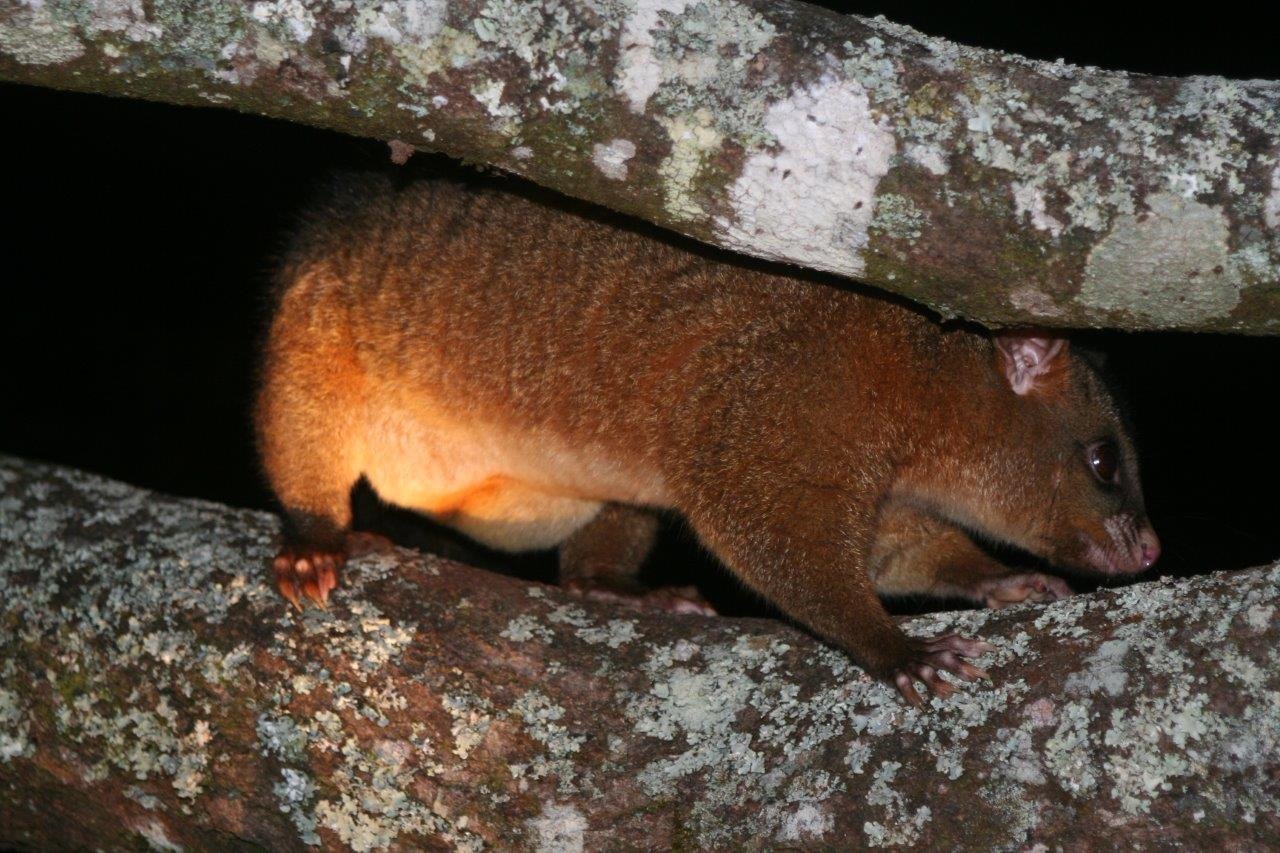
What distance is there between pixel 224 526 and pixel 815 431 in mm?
1972

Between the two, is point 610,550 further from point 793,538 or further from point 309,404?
point 793,538

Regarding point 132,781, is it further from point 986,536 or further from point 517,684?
point 986,536

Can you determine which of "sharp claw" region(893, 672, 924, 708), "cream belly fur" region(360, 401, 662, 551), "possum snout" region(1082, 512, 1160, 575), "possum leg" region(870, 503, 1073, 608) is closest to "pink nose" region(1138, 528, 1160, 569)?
"possum snout" region(1082, 512, 1160, 575)

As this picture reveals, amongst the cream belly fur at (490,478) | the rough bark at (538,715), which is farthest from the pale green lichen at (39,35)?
the cream belly fur at (490,478)

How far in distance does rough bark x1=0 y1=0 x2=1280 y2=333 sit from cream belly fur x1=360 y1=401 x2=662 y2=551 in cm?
211

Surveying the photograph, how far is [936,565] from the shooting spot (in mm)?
5316

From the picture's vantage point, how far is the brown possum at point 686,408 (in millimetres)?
4301

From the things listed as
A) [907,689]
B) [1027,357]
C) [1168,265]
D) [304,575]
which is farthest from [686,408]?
[1168,265]

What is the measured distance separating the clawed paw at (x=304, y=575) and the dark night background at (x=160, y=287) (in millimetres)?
2732

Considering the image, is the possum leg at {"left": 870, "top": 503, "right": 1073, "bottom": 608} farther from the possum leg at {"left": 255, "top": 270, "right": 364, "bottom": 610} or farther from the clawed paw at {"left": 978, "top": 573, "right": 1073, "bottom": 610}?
the possum leg at {"left": 255, "top": 270, "right": 364, "bottom": 610}

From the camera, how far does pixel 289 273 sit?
5246 mm

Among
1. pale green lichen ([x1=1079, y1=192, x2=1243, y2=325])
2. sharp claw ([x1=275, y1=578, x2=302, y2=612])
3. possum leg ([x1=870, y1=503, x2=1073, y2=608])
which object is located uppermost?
pale green lichen ([x1=1079, y1=192, x2=1243, y2=325])

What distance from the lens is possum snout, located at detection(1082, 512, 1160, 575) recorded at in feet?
15.5

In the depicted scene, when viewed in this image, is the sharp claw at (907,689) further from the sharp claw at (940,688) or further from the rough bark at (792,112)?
the rough bark at (792,112)
